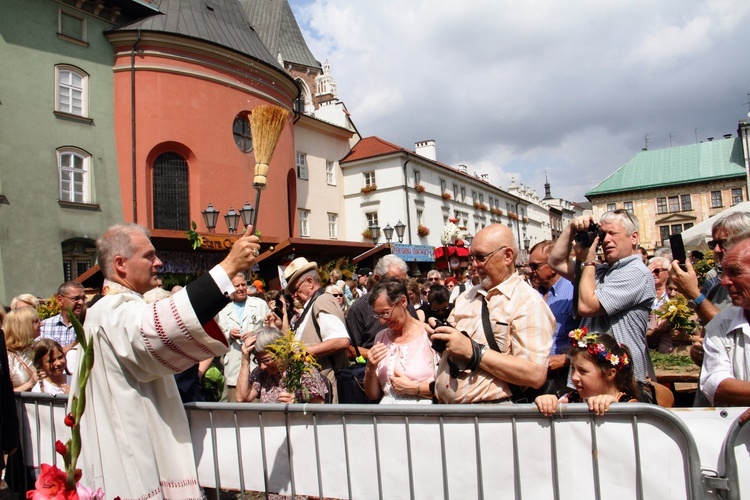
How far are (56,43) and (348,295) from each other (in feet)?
46.4

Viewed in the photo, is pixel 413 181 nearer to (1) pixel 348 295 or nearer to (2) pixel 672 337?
(1) pixel 348 295

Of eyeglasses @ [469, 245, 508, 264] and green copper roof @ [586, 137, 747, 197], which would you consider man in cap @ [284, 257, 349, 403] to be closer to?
eyeglasses @ [469, 245, 508, 264]

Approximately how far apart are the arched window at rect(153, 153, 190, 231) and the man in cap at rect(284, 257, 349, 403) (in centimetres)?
1749

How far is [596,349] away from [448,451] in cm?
101

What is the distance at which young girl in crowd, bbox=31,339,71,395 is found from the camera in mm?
5062

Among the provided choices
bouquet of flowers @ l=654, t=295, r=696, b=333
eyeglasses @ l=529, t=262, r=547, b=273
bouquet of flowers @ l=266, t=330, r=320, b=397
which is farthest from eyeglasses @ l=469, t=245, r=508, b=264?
bouquet of flowers @ l=654, t=295, r=696, b=333

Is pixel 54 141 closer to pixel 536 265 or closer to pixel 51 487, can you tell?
pixel 536 265

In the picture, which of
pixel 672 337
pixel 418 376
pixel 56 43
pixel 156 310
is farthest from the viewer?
pixel 56 43

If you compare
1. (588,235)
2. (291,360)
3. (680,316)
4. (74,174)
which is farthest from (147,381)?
(74,174)

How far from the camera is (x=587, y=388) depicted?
3.08 meters

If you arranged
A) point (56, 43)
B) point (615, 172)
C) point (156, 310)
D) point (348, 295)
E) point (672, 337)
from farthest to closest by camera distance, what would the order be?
point (615, 172)
point (56, 43)
point (348, 295)
point (672, 337)
point (156, 310)

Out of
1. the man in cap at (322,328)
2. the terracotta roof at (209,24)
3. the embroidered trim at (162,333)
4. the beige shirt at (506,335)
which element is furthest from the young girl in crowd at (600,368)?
the terracotta roof at (209,24)

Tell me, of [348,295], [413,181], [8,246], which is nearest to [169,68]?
[8,246]

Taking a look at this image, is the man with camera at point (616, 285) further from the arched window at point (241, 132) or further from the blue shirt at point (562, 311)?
the arched window at point (241, 132)
